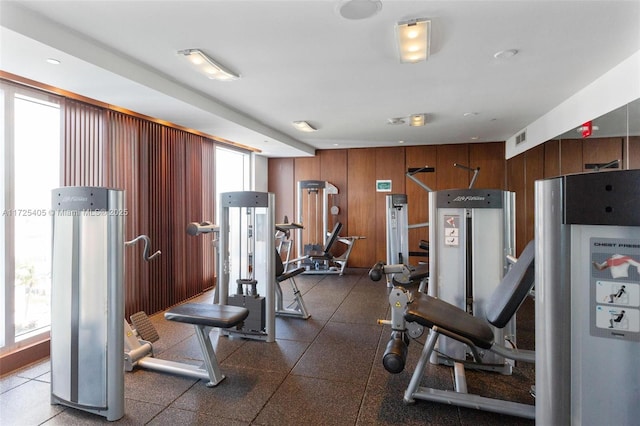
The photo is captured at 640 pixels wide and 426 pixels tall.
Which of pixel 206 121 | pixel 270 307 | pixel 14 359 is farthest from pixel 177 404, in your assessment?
pixel 206 121

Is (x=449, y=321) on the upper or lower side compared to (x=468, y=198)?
lower

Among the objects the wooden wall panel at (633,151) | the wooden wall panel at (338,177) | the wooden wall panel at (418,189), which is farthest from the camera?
the wooden wall panel at (338,177)

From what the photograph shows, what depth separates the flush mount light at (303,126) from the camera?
15.5 feet

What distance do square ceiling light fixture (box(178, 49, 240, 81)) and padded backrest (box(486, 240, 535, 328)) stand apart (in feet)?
8.11

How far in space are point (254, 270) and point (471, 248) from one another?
2.00 m

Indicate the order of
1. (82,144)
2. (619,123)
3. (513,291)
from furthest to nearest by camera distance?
(82,144) < (619,123) < (513,291)

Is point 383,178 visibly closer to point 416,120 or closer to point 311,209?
point 311,209

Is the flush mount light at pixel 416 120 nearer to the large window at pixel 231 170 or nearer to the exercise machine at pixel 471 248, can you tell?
the exercise machine at pixel 471 248

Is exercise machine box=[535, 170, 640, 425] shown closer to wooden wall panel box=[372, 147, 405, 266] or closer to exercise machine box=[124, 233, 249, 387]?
exercise machine box=[124, 233, 249, 387]

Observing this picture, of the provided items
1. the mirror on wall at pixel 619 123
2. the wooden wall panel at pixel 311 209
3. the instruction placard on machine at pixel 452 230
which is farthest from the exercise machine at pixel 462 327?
the wooden wall panel at pixel 311 209

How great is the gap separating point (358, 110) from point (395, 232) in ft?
7.02

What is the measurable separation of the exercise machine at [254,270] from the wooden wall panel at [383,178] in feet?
12.4

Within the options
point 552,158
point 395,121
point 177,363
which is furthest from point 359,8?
point 552,158

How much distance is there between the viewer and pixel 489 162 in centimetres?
631
